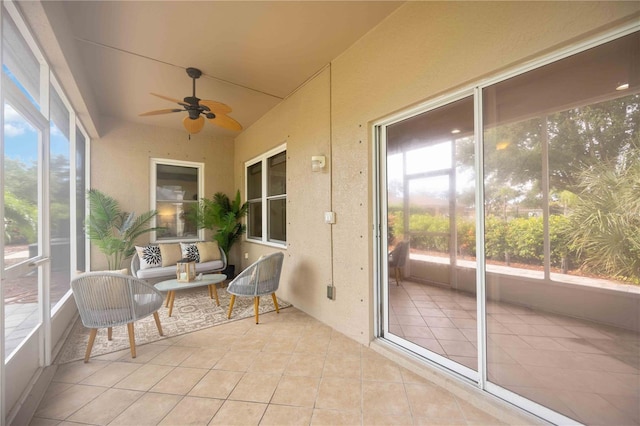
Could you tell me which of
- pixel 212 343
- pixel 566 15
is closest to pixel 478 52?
pixel 566 15

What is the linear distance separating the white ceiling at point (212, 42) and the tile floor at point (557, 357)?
2680 mm

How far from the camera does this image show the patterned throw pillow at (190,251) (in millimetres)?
4543

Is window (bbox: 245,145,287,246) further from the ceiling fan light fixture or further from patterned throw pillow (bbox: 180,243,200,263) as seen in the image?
the ceiling fan light fixture

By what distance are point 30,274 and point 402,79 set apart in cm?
343

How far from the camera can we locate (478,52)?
1.68 metres

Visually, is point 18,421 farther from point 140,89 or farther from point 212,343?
point 140,89

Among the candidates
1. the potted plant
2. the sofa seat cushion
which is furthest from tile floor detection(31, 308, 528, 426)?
the potted plant

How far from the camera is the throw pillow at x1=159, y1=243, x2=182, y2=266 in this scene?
4.30 metres

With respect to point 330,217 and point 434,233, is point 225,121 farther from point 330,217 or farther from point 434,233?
point 434,233

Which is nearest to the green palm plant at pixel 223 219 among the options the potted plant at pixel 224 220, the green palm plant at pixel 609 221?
the potted plant at pixel 224 220

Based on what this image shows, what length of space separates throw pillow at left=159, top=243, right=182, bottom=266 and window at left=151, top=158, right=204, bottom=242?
1.92 feet

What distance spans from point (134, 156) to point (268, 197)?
2687 mm

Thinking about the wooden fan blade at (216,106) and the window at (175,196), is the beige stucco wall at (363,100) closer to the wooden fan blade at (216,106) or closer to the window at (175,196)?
the wooden fan blade at (216,106)

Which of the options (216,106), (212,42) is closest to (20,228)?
(216,106)
